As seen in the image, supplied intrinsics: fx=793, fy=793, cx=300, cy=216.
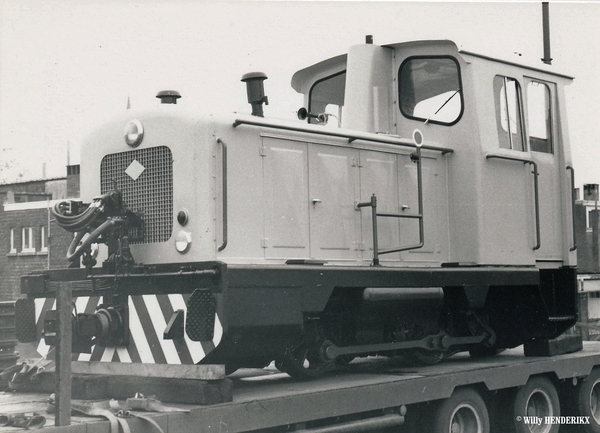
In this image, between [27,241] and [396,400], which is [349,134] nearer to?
[396,400]

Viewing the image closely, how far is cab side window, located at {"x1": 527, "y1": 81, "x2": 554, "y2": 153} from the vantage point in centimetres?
787

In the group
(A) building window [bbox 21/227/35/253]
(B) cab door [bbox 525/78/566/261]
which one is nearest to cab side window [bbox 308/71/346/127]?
(B) cab door [bbox 525/78/566/261]

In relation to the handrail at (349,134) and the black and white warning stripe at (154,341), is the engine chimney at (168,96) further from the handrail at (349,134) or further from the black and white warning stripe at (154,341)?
the black and white warning stripe at (154,341)

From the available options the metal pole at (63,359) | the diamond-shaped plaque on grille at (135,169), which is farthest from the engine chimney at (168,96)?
the metal pole at (63,359)

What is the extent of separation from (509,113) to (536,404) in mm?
2797

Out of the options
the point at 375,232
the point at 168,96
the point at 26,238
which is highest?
the point at 26,238

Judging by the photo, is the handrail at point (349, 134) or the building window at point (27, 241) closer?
the handrail at point (349, 134)

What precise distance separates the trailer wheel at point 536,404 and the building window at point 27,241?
75.2 feet

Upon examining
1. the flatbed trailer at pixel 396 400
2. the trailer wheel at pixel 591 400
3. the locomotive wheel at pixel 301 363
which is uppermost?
the locomotive wheel at pixel 301 363

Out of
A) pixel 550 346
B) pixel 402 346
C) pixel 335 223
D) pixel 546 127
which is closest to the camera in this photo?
pixel 335 223

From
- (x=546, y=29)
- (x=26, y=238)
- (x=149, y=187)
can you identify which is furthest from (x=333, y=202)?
(x=26, y=238)

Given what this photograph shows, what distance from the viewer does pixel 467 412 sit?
22.1 ft

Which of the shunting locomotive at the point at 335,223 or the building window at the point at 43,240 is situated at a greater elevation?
the building window at the point at 43,240

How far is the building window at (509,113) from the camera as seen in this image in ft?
24.7
